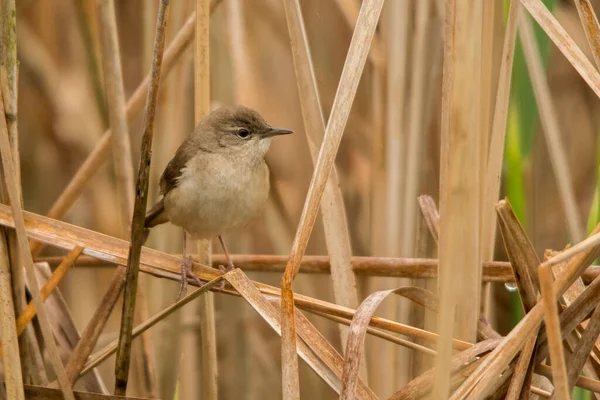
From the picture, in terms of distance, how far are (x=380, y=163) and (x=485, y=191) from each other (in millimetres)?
674

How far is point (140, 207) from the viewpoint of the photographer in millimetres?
1890

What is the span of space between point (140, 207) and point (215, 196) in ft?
3.26

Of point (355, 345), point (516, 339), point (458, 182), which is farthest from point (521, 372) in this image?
point (458, 182)

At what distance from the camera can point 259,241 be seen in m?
3.67

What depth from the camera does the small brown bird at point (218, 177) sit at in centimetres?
288

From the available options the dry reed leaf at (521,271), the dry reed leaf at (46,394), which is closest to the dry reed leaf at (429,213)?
the dry reed leaf at (521,271)

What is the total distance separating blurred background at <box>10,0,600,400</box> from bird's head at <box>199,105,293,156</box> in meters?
0.19

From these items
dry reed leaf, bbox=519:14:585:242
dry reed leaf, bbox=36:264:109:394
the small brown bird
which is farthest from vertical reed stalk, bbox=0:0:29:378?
dry reed leaf, bbox=519:14:585:242

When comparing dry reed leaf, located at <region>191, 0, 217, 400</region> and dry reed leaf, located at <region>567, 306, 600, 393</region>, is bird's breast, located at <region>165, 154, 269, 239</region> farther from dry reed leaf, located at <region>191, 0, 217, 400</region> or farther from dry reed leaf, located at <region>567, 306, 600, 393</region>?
dry reed leaf, located at <region>567, 306, 600, 393</region>

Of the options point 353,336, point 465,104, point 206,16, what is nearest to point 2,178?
point 206,16

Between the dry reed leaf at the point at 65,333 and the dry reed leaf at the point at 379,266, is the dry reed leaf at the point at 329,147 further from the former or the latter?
the dry reed leaf at the point at 65,333

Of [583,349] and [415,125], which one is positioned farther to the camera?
[415,125]

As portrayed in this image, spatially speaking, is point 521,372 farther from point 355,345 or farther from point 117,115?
point 117,115

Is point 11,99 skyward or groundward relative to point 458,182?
skyward
